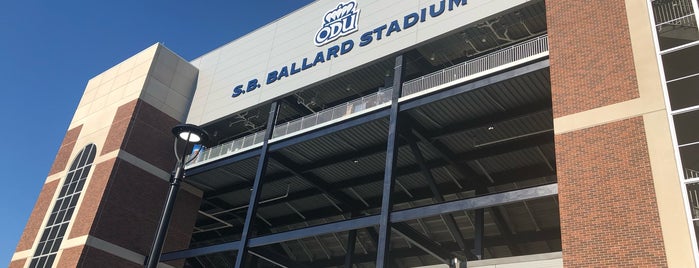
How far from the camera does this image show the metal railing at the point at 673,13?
19.1 meters

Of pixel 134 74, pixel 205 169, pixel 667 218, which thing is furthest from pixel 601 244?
pixel 134 74

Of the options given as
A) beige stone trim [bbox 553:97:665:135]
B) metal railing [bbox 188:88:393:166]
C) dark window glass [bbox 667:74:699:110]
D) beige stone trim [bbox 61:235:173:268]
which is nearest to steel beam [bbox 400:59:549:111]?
metal railing [bbox 188:88:393:166]

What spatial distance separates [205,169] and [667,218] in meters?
26.8

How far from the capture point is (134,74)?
129 ft

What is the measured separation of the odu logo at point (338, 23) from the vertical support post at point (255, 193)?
16.2 feet

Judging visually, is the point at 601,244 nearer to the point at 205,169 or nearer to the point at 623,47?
the point at 623,47

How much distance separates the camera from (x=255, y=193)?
31281mm

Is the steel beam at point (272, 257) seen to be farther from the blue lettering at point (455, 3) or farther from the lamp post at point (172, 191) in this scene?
the blue lettering at point (455, 3)

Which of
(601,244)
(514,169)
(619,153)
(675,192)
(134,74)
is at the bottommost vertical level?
(601,244)

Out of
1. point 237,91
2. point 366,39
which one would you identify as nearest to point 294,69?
point 237,91

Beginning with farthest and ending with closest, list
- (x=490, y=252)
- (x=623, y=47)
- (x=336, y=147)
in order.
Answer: (x=490, y=252)
(x=336, y=147)
(x=623, y=47)

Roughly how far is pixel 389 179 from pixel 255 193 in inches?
369

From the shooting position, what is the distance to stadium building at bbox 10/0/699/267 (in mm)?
17906

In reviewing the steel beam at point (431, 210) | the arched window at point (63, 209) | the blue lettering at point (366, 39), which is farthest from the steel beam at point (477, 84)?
the arched window at point (63, 209)
